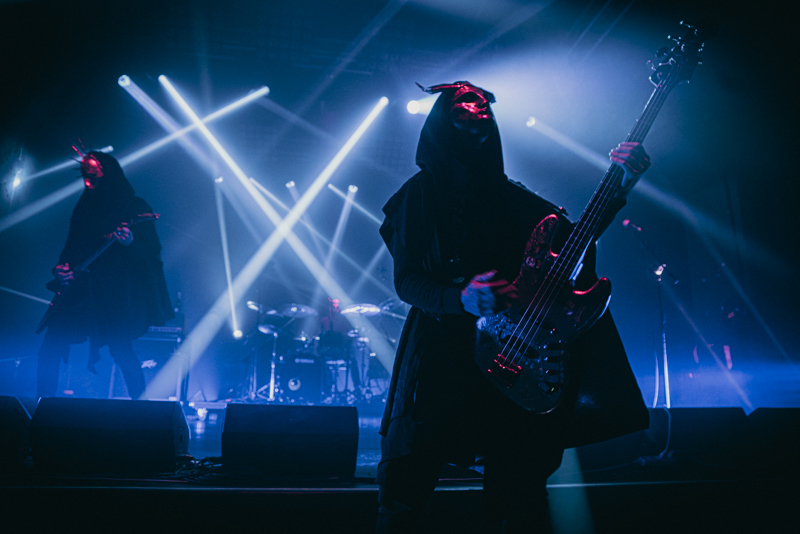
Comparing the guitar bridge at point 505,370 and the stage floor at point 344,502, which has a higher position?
the guitar bridge at point 505,370

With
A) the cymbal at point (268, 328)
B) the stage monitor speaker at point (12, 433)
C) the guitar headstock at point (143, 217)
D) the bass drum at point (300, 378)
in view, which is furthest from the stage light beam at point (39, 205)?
the stage monitor speaker at point (12, 433)

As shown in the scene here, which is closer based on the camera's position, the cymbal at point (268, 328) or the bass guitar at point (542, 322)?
the bass guitar at point (542, 322)

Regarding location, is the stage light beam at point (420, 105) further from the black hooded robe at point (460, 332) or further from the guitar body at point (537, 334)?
the guitar body at point (537, 334)

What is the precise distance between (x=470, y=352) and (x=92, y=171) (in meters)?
4.10

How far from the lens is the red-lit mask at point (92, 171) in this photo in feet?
12.7

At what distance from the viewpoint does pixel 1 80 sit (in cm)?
527

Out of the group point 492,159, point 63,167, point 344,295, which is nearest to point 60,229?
point 63,167

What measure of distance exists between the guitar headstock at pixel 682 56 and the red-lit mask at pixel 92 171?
4365mm

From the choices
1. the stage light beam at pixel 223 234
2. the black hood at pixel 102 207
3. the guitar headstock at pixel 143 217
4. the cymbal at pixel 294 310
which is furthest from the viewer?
the stage light beam at pixel 223 234

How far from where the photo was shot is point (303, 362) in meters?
7.45

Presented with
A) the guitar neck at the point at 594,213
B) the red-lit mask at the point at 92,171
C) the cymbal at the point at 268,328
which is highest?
the red-lit mask at the point at 92,171

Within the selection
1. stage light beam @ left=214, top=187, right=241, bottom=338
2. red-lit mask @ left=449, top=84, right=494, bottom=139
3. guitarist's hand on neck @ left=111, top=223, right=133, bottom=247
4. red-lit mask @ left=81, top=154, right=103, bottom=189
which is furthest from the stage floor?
stage light beam @ left=214, top=187, right=241, bottom=338

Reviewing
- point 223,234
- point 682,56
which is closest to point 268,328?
point 223,234

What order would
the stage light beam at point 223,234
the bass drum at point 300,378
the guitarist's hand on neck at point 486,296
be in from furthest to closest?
the stage light beam at point 223,234 → the bass drum at point 300,378 → the guitarist's hand on neck at point 486,296
